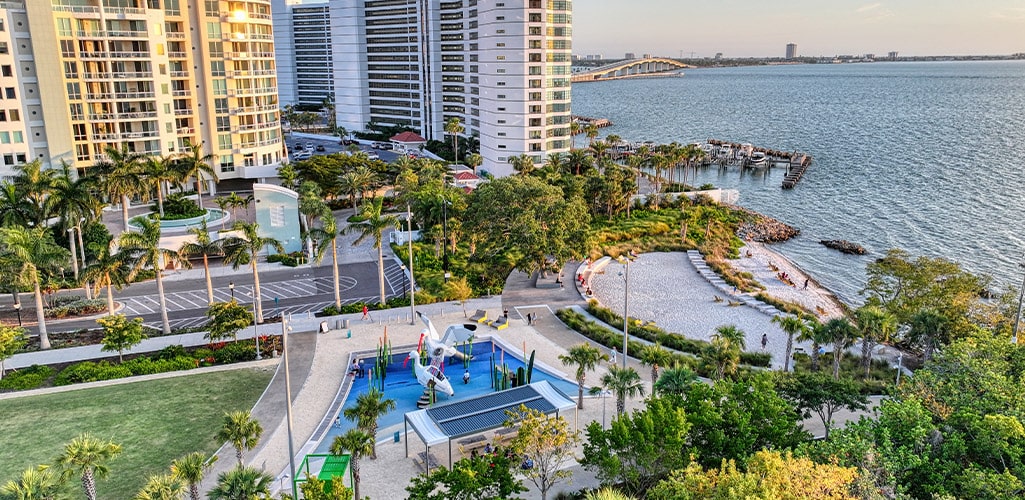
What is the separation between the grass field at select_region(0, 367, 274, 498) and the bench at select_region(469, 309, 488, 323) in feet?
51.1

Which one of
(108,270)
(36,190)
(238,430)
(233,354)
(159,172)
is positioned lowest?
(233,354)

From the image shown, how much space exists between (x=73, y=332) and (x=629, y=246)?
51872 mm

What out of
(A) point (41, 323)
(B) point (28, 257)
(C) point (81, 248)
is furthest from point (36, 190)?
(A) point (41, 323)

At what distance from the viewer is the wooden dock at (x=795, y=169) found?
121 m

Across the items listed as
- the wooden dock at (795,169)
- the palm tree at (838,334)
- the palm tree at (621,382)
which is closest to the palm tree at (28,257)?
the palm tree at (621,382)

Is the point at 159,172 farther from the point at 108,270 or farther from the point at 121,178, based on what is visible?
the point at 108,270

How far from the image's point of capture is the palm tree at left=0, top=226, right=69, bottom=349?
4400 cm

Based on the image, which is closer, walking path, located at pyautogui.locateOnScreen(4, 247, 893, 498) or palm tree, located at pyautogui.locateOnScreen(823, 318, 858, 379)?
walking path, located at pyautogui.locateOnScreen(4, 247, 893, 498)

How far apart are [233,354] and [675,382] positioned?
2944 centimetres

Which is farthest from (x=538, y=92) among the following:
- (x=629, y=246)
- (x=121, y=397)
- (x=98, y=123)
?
(x=121, y=397)

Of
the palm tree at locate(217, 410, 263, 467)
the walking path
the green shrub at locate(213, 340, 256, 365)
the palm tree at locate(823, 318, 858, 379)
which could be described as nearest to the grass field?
the green shrub at locate(213, 340, 256, 365)

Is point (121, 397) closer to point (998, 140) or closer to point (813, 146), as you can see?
point (813, 146)

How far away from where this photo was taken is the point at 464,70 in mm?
130875

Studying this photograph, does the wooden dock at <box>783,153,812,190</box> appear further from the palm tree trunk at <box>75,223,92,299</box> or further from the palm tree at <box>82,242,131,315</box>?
the palm tree trunk at <box>75,223,92,299</box>
